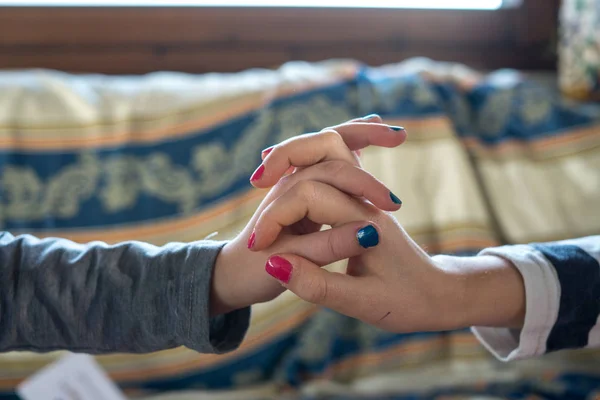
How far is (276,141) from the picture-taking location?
875mm

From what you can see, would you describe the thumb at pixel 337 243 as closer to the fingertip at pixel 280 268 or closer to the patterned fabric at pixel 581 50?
the fingertip at pixel 280 268

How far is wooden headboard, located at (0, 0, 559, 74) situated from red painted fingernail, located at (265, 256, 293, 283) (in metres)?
0.83

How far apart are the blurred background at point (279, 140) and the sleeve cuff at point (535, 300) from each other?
0.28 m

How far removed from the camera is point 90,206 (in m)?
0.94

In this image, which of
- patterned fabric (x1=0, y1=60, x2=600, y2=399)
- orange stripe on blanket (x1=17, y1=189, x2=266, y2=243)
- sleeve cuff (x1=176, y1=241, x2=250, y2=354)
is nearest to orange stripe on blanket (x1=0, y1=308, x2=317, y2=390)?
patterned fabric (x1=0, y1=60, x2=600, y2=399)

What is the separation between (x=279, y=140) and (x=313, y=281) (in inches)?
16.3

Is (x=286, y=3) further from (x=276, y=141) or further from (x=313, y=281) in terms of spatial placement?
(x=313, y=281)


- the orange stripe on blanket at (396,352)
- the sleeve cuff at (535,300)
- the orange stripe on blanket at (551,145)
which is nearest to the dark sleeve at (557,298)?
the sleeve cuff at (535,300)

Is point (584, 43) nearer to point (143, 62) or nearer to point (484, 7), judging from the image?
point (484, 7)

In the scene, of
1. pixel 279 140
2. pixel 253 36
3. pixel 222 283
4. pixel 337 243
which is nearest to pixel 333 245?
pixel 337 243

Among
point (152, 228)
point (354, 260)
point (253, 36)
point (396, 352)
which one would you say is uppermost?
point (253, 36)

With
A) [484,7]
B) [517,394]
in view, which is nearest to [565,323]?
[517,394]

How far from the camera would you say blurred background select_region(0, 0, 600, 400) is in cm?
90

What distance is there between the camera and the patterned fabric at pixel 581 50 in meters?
1.11
